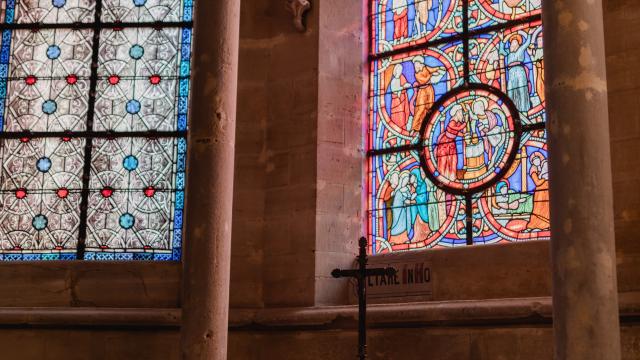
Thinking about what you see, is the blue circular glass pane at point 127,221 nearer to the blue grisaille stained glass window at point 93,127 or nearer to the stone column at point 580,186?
the blue grisaille stained glass window at point 93,127

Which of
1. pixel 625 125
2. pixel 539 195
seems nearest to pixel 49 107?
pixel 539 195

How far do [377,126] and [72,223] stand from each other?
2855 mm

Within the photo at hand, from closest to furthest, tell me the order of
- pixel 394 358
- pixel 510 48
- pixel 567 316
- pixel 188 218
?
pixel 567 316 → pixel 188 218 → pixel 394 358 → pixel 510 48

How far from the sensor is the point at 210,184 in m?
6.79

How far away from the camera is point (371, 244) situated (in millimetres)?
8758

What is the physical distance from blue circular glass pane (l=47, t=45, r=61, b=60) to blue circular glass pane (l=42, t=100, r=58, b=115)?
0.43 metres

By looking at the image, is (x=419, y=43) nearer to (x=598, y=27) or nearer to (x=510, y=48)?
(x=510, y=48)

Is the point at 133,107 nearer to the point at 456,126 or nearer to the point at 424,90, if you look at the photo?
the point at 424,90

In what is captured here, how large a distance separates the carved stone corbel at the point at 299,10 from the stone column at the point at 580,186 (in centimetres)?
310

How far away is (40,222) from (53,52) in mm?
1636

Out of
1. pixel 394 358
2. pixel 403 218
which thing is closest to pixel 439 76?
pixel 403 218

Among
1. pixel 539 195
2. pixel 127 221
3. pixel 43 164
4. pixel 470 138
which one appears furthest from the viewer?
pixel 43 164

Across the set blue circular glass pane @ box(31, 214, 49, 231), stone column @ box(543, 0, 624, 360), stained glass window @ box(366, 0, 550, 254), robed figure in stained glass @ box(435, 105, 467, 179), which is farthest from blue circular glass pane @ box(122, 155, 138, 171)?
stone column @ box(543, 0, 624, 360)

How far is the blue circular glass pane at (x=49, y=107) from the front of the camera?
953 cm
